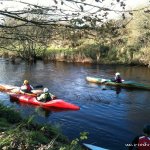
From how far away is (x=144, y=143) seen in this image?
8.41 m

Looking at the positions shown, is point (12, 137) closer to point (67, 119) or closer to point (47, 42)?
point (47, 42)

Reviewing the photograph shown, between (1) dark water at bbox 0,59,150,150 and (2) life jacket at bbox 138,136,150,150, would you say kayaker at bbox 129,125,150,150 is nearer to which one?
(2) life jacket at bbox 138,136,150,150

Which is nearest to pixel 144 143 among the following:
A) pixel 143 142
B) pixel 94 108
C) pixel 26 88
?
pixel 143 142

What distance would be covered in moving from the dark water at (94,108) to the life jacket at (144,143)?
381 centimetres

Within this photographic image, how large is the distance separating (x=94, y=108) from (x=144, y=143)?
10.7m

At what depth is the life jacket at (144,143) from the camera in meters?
8.38

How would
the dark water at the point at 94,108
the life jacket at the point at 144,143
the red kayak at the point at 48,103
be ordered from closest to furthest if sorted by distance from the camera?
the life jacket at the point at 144,143
the dark water at the point at 94,108
the red kayak at the point at 48,103

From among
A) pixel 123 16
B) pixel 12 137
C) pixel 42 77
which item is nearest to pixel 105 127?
pixel 12 137

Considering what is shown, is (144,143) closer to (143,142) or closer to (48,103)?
(143,142)

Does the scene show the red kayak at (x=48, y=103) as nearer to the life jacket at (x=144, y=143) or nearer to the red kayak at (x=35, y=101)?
the red kayak at (x=35, y=101)

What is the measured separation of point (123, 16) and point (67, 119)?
41.9 feet

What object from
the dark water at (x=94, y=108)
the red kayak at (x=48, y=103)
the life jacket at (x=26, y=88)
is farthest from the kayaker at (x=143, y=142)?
the life jacket at (x=26, y=88)

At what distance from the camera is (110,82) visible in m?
27.1

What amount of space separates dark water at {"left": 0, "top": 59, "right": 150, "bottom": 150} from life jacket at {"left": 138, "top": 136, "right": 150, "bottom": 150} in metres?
3.81
